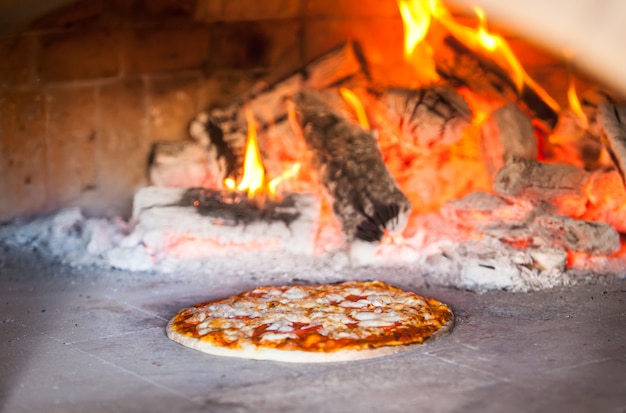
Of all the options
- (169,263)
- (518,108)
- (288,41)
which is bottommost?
(169,263)

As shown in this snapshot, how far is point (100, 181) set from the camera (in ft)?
16.6

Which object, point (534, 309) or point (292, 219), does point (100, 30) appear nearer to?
point (292, 219)

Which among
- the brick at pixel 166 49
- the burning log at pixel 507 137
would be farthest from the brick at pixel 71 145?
the burning log at pixel 507 137

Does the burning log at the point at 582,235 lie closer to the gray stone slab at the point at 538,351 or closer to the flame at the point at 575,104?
the flame at the point at 575,104

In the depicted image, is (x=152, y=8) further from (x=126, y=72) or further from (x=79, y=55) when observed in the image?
(x=79, y=55)

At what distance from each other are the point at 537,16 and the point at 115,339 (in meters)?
1.83

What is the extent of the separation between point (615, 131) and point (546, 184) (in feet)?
1.40

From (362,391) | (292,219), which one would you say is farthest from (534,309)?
(292,219)

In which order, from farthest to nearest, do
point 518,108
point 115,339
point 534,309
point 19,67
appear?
1. point 19,67
2. point 518,108
3. point 534,309
4. point 115,339

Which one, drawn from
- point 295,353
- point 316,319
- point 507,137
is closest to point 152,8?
point 507,137

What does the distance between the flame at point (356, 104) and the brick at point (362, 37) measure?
296mm

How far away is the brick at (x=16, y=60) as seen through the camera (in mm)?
4879

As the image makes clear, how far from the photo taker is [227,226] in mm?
4328

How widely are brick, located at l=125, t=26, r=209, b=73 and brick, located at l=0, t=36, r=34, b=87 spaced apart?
Result: 60cm
